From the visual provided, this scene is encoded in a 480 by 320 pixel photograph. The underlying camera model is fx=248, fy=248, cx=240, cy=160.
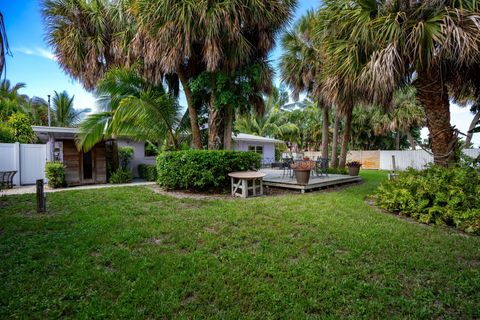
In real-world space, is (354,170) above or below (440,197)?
above

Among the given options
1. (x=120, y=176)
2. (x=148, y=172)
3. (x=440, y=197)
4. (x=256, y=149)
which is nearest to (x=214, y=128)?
(x=148, y=172)

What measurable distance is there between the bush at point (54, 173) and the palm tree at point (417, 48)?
1107 centimetres

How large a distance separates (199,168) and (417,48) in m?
6.68

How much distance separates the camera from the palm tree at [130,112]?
8.74 meters

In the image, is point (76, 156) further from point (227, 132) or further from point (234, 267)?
point (234, 267)

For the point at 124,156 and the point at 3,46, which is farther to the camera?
the point at 124,156

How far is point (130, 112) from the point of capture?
338 inches

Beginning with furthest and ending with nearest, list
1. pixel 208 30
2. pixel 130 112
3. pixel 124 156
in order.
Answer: pixel 124 156 < pixel 130 112 < pixel 208 30

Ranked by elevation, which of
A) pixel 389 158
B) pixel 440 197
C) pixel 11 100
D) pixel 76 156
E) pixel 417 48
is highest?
pixel 11 100

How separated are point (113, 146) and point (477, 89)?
14125mm

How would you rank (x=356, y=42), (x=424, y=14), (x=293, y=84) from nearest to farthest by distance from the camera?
(x=424, y=14)
(x=356, y=42)
(x=293, y=84)

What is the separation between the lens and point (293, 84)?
14.8 meters

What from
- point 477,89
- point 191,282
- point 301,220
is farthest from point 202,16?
point 477,89

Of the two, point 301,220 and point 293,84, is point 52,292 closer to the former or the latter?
point 301,220
